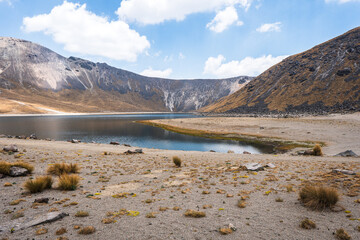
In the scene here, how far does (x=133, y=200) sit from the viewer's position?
877 cm

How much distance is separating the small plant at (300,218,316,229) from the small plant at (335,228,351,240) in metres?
0.60

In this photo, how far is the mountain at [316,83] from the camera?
4028 inches

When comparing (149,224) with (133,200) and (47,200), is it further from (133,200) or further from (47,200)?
(47,200)

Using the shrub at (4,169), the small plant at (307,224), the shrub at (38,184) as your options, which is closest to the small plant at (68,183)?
the shrub at (38,184)

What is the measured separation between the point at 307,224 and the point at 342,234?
89 centimetres

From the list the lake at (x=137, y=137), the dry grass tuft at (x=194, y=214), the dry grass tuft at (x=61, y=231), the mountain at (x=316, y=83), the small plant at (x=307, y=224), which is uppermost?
the mountain at (x=316, y=83)

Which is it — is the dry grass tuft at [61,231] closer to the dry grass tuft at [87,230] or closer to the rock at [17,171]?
the dry grass tuft at [87,230]

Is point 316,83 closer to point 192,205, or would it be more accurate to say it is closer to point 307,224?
point 307,224

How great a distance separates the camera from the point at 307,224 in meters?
6.10

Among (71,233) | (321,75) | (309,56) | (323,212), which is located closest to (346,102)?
(321,75)

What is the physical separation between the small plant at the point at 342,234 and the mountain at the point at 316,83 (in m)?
103

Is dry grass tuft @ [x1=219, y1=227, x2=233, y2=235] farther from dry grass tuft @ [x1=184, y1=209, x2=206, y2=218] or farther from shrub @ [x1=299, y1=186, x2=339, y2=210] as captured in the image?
shrub @ [x1=299, y1=186, x2=339, y2=210]

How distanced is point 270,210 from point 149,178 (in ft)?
26.1

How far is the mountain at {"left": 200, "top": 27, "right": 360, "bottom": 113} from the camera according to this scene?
102 m
